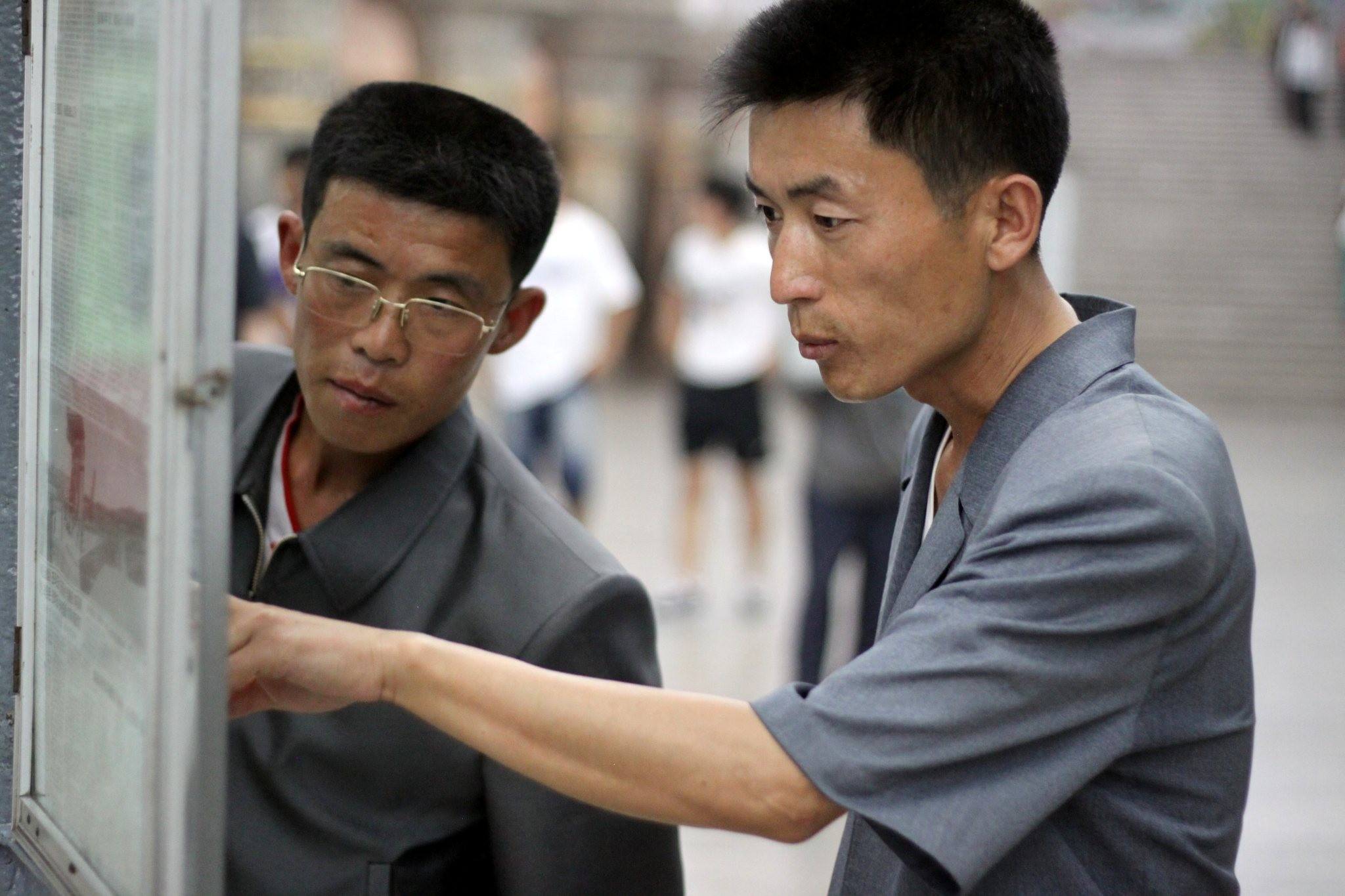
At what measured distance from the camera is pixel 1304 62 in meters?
17.2

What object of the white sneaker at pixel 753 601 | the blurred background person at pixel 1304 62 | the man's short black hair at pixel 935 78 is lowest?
the white sneaker at pixel 753 601

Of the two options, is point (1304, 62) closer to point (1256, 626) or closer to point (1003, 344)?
point (1256, 626)

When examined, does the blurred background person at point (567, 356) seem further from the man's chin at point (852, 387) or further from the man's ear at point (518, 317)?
the man's chin at point (852, 387)

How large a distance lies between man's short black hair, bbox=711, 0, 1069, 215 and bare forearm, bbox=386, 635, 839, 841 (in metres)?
0.61

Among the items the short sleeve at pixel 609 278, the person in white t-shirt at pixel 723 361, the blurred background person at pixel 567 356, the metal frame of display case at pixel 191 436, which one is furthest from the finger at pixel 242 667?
the short sleeve at pixel 609 278

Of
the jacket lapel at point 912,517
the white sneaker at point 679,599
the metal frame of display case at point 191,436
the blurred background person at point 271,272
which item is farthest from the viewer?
the white sneaker at point 679,599

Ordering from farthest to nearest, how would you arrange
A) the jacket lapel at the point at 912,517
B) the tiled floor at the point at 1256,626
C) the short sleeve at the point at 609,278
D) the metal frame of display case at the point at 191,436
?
the short sleeve at the point at 609,278 → the tiled floor at the point at 1256,626 → the jacket lapel at the point at 912,517 → the metal frame of display case at the point at 191,436

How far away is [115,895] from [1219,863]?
1041 mm

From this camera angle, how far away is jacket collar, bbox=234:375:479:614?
2045 mm

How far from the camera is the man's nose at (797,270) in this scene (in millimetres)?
1690

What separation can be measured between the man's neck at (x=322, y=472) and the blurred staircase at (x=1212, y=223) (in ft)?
45.4

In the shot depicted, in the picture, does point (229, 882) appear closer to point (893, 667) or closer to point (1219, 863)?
point (893, 667)

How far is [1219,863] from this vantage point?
1619mm

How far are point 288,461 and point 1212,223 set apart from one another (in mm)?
16255
